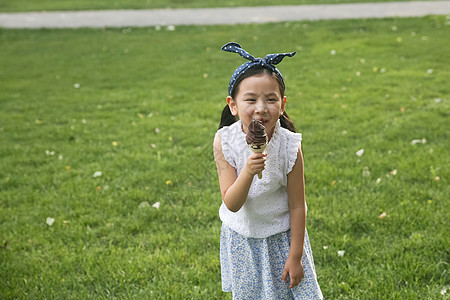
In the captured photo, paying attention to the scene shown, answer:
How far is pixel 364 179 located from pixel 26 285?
2482mm

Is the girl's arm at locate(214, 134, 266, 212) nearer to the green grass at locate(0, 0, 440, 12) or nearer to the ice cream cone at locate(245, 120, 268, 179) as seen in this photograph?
the ice cream cone at locate(245, 120, 268, 179)

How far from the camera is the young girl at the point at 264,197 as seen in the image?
179 cm

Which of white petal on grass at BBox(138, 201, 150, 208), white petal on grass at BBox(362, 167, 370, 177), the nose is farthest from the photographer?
white petal on grass at BBox(362, 167, 370, 177)

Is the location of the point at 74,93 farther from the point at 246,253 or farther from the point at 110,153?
the point at 246,253

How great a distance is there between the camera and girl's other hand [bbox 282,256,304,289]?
6.39 ft

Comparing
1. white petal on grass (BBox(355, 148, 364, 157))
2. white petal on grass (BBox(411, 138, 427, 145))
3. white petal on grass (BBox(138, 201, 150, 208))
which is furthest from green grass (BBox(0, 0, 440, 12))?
white petal on grass (BBox(138, 201, 150, 208))

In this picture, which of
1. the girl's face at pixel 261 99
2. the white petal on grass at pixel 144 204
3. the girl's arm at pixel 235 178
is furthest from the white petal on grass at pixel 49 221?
the girl's face at pixel 261 99

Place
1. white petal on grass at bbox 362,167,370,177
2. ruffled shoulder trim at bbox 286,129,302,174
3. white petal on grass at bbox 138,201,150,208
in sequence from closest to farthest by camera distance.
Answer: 1. ruffled shoulder trim at bbox 286,129,302,174
2. white petal on grass at bbox 138,201,150,208
3. white petal on grass at bbox 362,167,370,177

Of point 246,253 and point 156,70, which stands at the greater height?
point 246,253

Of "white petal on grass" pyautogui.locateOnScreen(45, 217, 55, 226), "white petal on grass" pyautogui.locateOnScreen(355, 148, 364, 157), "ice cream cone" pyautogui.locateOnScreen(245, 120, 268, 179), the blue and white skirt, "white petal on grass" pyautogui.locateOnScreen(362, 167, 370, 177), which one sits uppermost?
"ice cream cone" pyautogui.locateOnScreen(245, 120, 268, 179)

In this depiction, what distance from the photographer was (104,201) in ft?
12.8

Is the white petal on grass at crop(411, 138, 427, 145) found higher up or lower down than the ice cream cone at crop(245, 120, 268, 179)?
lower down

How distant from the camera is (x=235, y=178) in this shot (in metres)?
1.93

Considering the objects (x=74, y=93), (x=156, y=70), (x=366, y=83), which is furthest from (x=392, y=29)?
(x=74, y=93)
